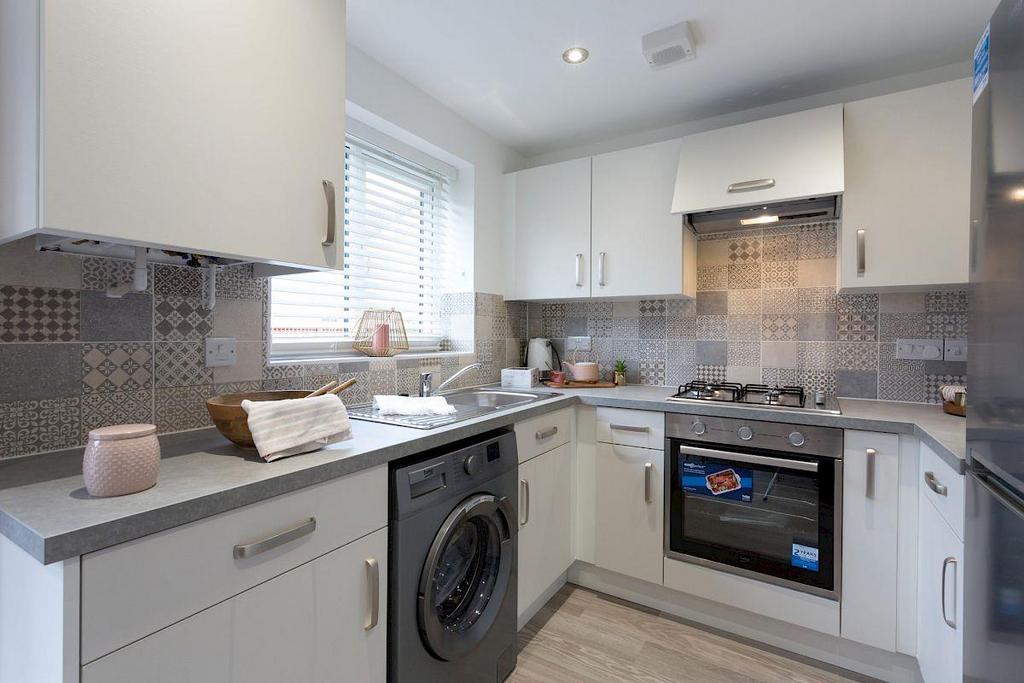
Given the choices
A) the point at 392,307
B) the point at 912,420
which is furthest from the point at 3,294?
the point at 912,420

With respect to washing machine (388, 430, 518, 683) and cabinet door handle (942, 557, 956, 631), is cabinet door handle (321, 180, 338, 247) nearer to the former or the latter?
washing machine (388, 430, 518, 683)

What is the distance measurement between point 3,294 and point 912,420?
2679 mm

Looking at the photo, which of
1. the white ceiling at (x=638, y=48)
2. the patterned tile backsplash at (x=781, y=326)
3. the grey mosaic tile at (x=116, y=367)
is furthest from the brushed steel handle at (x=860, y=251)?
the grey mosaic tile at (x=116, y=367)

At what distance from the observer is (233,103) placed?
1105 mm

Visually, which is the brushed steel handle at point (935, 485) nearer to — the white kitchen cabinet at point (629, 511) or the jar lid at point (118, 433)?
the white kitchen cabinet at point (629, 511)

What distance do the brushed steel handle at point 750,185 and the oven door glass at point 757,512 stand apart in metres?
1.13

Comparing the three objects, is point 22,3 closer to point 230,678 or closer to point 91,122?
point 91,122

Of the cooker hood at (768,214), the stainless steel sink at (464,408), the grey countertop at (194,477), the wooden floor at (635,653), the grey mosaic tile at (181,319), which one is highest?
the cooker hood at (768,214)

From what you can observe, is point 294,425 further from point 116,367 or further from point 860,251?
point 860,251

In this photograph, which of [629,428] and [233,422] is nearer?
[233,422]

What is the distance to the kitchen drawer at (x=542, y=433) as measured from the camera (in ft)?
6.35

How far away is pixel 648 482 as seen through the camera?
2135mm

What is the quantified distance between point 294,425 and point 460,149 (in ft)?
6.09

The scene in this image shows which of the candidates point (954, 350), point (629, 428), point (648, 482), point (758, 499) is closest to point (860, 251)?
point (954, 350)
